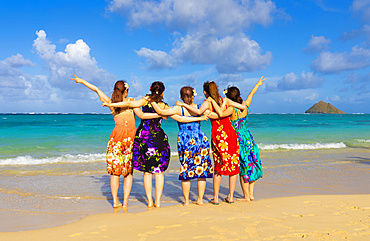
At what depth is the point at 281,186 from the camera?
6.62 metres

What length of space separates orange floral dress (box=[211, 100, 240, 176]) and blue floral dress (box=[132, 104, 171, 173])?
961 mm

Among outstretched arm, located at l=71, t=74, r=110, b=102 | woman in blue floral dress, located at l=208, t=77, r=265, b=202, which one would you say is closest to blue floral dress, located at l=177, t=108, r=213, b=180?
woman in blue floral dress, located at l=208, t=77, r=265, b=202

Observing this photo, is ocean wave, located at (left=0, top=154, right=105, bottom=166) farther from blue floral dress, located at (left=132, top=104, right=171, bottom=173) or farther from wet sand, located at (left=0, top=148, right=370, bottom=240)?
blue floral dress, located at (left=132, top=104, right=171, bottom=173)

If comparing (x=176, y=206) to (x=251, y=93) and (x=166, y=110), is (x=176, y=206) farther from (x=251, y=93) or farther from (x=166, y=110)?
(x=251, y=93)

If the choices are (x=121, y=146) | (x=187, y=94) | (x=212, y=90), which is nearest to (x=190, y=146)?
(x=187, y=94)

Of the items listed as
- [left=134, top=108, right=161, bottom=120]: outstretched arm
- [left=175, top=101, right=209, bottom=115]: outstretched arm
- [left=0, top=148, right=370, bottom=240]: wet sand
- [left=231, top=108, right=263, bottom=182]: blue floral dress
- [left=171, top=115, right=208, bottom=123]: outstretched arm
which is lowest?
[left=0, top=148, right=370, bottom=240]: wet sand

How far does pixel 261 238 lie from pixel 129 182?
7.98ft

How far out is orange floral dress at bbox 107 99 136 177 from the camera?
180 inches

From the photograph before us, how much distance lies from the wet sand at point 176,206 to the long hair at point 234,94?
184 centimetres

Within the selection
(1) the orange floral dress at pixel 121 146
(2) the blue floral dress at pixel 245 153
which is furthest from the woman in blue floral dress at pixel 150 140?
(2) the blue floral dress at pixel 245 153

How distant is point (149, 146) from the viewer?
4500mm

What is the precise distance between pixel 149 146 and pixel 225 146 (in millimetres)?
1313

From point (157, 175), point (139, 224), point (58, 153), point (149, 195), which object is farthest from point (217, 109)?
point (58, 153)

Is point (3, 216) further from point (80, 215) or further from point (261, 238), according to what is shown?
point (261, 238)
